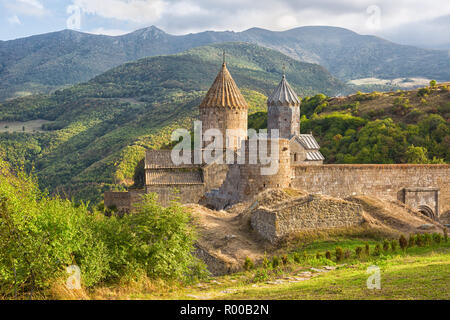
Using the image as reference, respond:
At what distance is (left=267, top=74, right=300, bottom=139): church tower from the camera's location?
92.7 ft

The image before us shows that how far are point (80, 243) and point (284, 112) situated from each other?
838 inches

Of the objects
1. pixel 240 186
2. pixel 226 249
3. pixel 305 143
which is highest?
pixel 305 143

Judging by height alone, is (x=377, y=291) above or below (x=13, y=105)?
below

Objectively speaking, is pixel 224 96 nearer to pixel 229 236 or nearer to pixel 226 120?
pixel 226 120

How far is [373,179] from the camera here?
66.3 ft

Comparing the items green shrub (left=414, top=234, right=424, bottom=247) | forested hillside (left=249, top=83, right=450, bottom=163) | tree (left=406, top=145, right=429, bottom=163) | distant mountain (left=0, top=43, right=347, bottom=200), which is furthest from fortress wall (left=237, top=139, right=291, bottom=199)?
distant mountain (left=0, top=43, right=347, bottom=200)

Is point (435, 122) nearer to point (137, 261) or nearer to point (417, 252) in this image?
point (417, 252)

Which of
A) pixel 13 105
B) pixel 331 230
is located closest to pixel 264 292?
pixel 331 230

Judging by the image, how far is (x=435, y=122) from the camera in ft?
116

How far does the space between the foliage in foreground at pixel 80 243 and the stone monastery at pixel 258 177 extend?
7.18 metres

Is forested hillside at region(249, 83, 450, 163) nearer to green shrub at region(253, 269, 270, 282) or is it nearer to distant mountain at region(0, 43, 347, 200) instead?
distant mountain at region(0, 43, 347, 200)

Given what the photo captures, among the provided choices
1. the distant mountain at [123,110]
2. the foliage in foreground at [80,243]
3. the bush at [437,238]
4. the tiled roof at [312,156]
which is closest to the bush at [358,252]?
the bush at [437,238]

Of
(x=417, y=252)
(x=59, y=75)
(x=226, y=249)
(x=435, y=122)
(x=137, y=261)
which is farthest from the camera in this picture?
(x=59, y=75)
